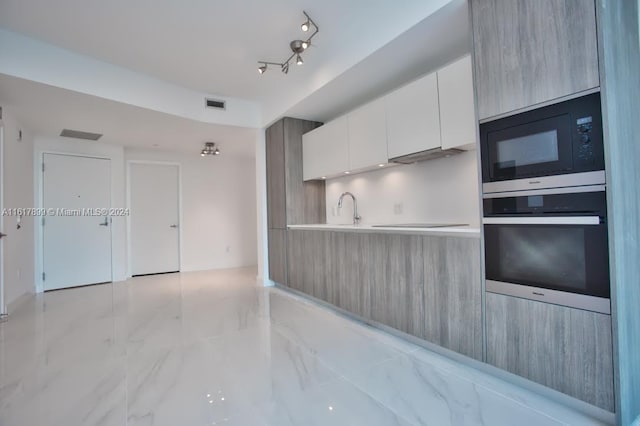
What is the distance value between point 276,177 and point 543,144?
331 centimetres

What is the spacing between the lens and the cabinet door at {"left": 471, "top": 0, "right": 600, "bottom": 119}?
5.06ft

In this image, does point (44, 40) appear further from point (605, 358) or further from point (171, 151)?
point (605, 358)

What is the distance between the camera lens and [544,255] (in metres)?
1.72

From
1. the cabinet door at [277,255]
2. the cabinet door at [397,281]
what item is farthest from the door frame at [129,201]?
the cabinet door at [397,281]

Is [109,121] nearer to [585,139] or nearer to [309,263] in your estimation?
[309,263]

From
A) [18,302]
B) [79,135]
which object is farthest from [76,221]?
[18,302]

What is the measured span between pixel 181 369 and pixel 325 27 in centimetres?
285

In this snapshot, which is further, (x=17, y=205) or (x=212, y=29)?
(x=17, y=205)

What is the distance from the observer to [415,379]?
6.43ft

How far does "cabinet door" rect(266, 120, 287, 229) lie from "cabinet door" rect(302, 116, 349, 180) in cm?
32

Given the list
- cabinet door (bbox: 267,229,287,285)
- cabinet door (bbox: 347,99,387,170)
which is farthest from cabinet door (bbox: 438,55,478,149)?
cabinet door (bbox: 267,229,287,285)

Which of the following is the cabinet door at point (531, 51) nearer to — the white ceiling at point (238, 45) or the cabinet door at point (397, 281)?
the white ceiling at point (238, 45)

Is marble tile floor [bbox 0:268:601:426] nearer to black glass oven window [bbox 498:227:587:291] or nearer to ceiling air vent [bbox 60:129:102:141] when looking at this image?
black glass oven window [bbox 498:227:587:291]

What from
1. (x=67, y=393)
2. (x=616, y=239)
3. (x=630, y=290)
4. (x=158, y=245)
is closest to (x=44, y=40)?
(x=67, y=393)
